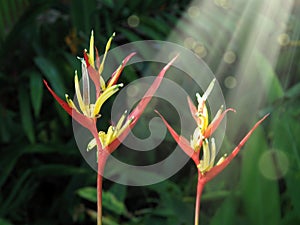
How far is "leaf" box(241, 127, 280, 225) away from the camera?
1.02 meters

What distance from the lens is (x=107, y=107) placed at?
1671 millimetres

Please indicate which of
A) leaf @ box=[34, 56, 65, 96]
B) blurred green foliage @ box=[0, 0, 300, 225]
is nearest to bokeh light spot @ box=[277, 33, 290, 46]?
blurred green foliage @ box=[0, 0, 300, 225]

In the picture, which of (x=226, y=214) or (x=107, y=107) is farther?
(x=107, y=107)

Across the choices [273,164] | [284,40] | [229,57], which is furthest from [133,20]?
[273,164]

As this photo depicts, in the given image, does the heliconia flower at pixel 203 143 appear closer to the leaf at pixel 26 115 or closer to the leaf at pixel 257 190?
the leaf at pixel 257 190

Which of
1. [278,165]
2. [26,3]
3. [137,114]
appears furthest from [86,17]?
[137,114]

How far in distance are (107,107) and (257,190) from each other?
69 cm

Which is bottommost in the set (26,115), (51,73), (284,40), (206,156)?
(284,40)

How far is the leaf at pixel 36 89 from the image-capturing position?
1425 mm

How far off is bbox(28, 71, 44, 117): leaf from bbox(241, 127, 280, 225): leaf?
522 mm

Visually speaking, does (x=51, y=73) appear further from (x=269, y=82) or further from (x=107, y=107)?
(x=269, y=82)

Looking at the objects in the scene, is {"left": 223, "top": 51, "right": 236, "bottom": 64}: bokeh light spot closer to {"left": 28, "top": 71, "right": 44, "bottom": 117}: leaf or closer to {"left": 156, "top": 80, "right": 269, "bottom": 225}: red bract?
{"left": 28, "top": 71, "right": 44, "bottom": 117}: leaf

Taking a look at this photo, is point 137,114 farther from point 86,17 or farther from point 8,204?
point 86,17

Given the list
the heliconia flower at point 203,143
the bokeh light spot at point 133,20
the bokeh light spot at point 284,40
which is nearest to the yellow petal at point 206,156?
the heliconia flower at point 203,143
